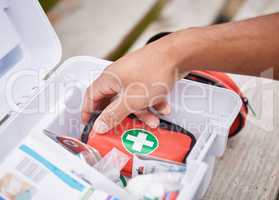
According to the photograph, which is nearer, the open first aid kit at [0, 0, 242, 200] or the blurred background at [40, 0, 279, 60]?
the open first aid kit at [0, 0, 242, 200]

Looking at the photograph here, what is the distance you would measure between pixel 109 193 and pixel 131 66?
0.63 ft

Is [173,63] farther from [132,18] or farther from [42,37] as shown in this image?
[132,18]

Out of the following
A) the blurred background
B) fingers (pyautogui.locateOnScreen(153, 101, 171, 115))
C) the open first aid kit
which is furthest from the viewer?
the blurred background

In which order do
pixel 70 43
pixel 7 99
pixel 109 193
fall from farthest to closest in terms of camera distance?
pixel 70 43
pixel 7 99
pixel 109 193

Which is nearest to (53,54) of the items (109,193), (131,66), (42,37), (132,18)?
(42,37)

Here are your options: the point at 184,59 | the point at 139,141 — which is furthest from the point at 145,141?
the point at 184,59

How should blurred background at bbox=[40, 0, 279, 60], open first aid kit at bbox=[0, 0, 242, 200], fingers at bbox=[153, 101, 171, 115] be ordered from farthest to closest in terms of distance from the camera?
1. blurred background at bbox=[40, 0, 279, 60]
2. fingers at bbox=[153, 101, 171, 115]
3. open first aid kit at bbox=[0, 0, 242, 200]

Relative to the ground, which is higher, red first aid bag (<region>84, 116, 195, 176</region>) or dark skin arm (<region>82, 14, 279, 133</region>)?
dark skin arm (<region>82, 14, 279, 133</region>)

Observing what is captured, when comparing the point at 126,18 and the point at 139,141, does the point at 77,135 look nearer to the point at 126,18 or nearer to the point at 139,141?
the point at 139,141

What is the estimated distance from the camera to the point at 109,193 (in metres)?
0.52

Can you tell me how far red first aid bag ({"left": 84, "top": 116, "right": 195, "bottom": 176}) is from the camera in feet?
1.89

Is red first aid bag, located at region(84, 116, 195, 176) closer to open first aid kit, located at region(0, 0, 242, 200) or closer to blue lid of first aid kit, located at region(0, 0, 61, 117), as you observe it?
open first aid kit, located at region(0, 0, 242, 200)

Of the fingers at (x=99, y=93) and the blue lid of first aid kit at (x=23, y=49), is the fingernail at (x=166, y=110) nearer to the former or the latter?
the fingers at (x=99, y=93)

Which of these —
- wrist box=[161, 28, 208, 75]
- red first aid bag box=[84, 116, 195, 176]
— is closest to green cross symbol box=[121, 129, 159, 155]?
red first aid bag box=[84, 116, 195, 176]
